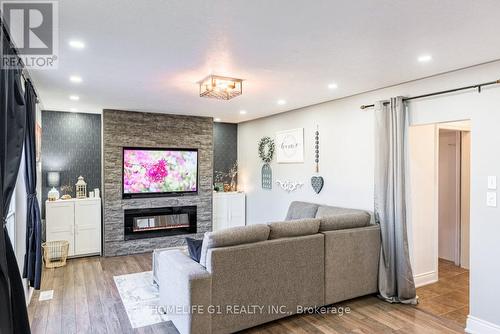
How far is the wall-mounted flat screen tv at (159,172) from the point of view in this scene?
19.7ft

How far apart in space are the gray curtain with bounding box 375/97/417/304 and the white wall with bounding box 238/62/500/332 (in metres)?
0.23

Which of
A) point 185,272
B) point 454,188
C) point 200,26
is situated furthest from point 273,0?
point 454,188

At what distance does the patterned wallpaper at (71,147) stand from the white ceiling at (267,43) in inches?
72.8

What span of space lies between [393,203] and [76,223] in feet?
16.6

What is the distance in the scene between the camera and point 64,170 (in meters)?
6.07

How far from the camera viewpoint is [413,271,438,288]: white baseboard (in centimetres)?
428

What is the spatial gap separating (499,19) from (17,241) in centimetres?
469

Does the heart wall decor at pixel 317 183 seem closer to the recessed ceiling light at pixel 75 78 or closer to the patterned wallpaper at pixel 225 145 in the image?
the patterned wallpaper at pixel 225 145

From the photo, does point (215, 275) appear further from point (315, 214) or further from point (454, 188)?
point (454, 188)

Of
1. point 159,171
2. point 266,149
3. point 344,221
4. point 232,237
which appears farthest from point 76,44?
point 266,149

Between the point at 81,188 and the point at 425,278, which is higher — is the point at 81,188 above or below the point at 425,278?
above

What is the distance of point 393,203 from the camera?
3.92 meters

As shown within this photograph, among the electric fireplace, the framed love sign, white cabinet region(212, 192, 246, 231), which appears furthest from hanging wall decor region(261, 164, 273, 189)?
the electric fireplace

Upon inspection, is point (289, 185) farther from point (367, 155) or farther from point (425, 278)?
point (425, 278)
